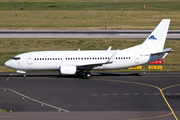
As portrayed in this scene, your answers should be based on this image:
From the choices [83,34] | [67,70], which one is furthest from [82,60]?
[83,34]

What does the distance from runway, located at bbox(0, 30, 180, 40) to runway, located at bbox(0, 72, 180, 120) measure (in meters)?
27.6

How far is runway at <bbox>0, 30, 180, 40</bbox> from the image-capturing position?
7388 centimetres

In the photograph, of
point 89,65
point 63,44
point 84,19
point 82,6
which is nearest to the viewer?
point 89,65

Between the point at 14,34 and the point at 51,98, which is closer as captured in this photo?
the point at 51,98

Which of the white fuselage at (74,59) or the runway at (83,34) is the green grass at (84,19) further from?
the white fuselage at (74,59)

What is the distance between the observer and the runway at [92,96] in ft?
89.9

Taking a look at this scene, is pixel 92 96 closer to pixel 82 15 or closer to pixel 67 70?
pixel 67 70

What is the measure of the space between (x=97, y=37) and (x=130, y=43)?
30.0ft

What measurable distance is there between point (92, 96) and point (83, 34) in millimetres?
43277

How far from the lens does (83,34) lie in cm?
7588

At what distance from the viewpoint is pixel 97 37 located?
73.1 meters

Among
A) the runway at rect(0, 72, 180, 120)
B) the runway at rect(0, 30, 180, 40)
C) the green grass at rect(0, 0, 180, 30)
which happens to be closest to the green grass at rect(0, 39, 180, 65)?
the runway at rect(0, 30, 180, 40)

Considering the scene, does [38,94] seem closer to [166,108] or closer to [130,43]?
[166,108]

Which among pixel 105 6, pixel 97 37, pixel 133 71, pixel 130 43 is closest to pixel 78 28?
pixel 97 37
